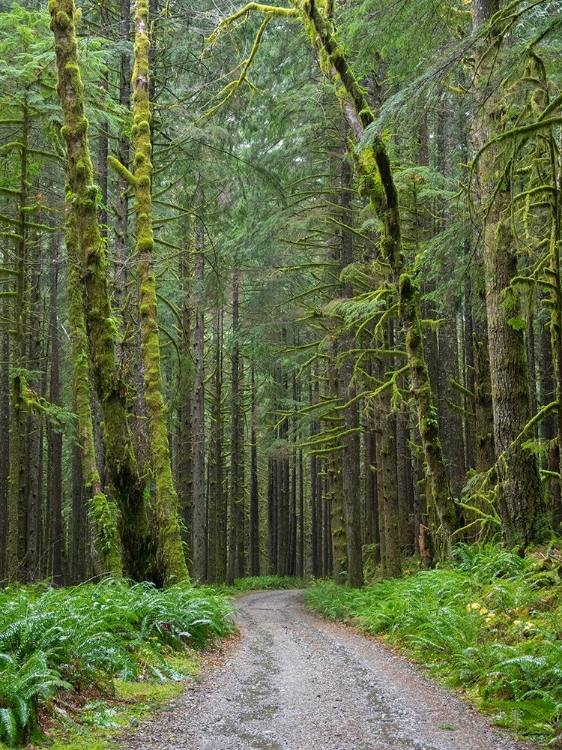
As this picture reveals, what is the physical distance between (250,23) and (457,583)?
1174cm

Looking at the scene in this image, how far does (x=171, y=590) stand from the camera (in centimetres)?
862

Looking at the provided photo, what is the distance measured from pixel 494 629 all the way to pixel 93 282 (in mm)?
6413

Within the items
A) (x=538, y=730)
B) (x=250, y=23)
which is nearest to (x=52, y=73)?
(x=250, y=23)

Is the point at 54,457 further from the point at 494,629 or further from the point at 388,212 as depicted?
the point at 494,629

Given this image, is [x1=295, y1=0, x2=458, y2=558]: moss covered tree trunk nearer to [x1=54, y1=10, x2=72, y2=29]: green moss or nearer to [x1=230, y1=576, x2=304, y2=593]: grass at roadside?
[x1=54, y1=10, x2=72, y2=29]: green moss

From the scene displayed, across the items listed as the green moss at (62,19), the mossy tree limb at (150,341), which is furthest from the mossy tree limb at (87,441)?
the green moss at (62,19)

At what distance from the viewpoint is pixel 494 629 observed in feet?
22.3

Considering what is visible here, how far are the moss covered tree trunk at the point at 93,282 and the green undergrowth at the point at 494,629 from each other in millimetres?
4096

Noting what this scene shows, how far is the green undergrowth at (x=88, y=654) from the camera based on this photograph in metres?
3.82

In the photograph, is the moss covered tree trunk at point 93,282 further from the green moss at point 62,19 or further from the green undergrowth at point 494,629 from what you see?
the green undergrowth at point 494,629

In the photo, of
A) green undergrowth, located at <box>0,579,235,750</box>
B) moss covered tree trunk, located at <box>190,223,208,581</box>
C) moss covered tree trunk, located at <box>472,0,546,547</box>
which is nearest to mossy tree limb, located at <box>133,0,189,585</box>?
green undergrowth, located at <box>0,579,235,750</box>

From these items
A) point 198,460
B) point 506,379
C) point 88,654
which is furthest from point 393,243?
point 198,460

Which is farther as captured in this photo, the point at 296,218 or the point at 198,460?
the point at 198,460

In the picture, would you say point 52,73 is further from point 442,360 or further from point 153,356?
point 442,360
